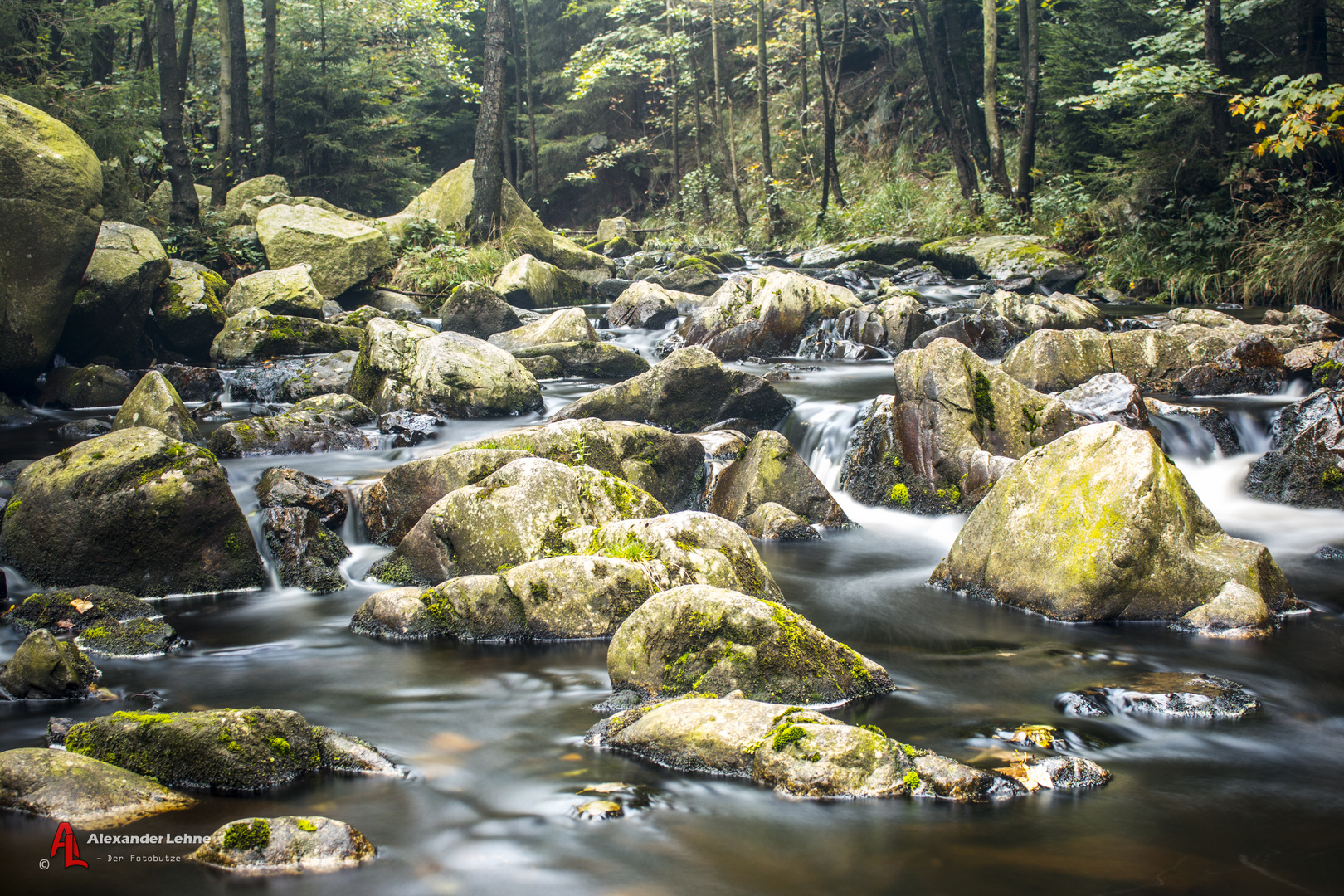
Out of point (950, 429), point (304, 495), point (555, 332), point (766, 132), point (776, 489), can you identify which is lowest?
point (776, 489)

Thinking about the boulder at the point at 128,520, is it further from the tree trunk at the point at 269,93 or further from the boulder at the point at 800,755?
the tree trunk at the point at 269,93

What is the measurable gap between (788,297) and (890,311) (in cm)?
166

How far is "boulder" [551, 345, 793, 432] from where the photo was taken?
943 cm

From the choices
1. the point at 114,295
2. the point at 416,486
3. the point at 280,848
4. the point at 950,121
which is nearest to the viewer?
the point at 280,848

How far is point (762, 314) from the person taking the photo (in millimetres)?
14648

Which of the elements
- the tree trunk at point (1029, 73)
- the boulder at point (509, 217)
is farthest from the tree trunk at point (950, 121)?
the boulder at point (509, 217)

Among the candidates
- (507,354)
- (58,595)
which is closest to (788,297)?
(507,354)

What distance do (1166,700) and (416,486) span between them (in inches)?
201

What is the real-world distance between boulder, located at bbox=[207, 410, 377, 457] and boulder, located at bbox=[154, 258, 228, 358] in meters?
4.93

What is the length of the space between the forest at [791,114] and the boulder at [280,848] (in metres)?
9.82

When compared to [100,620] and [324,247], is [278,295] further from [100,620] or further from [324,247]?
[100,620]

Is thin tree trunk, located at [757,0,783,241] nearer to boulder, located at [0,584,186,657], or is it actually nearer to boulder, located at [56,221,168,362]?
boulder, located at [56,221,168,362]

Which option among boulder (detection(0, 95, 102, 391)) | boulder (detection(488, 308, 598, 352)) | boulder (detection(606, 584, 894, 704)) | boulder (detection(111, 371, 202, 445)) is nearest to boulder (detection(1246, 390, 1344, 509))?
boulder (detection(606, 584, 894, 704))

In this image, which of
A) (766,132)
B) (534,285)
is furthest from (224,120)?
(766,132)
